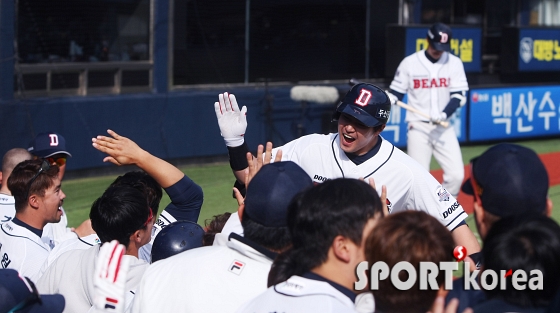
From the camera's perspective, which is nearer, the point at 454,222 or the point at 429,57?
the point at 454,222

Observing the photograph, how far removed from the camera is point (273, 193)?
2564 millimetres

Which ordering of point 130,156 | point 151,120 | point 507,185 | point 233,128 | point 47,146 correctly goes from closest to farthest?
point 507,185 < point 130,156 < point 233,128 < point 47,146 < point 151,120

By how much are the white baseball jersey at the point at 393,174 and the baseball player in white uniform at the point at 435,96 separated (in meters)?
4.41

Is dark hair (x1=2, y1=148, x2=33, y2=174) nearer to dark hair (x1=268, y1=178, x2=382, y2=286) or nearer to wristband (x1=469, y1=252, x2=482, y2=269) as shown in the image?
wristband (x1=469, y1=252, x2=482, y2=269)

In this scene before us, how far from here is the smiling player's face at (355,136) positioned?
4.31 metres

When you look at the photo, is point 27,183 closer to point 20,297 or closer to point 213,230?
point 213,230

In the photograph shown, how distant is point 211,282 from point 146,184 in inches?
57.0

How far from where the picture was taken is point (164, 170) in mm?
3730

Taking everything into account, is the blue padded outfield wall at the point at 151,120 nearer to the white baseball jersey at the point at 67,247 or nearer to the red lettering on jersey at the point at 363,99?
the white baseball jersey at the point at 67,247

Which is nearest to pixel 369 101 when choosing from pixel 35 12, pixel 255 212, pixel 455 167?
pixel 255 212

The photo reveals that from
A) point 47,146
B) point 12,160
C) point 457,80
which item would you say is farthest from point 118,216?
point 457,80

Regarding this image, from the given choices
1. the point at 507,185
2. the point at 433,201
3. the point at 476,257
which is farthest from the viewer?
the point at 433,201

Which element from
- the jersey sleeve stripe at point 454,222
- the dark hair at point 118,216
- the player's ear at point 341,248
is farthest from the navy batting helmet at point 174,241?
the jersey sleeve stripe at point 454,222

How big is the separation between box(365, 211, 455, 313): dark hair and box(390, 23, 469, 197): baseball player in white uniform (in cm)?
653
